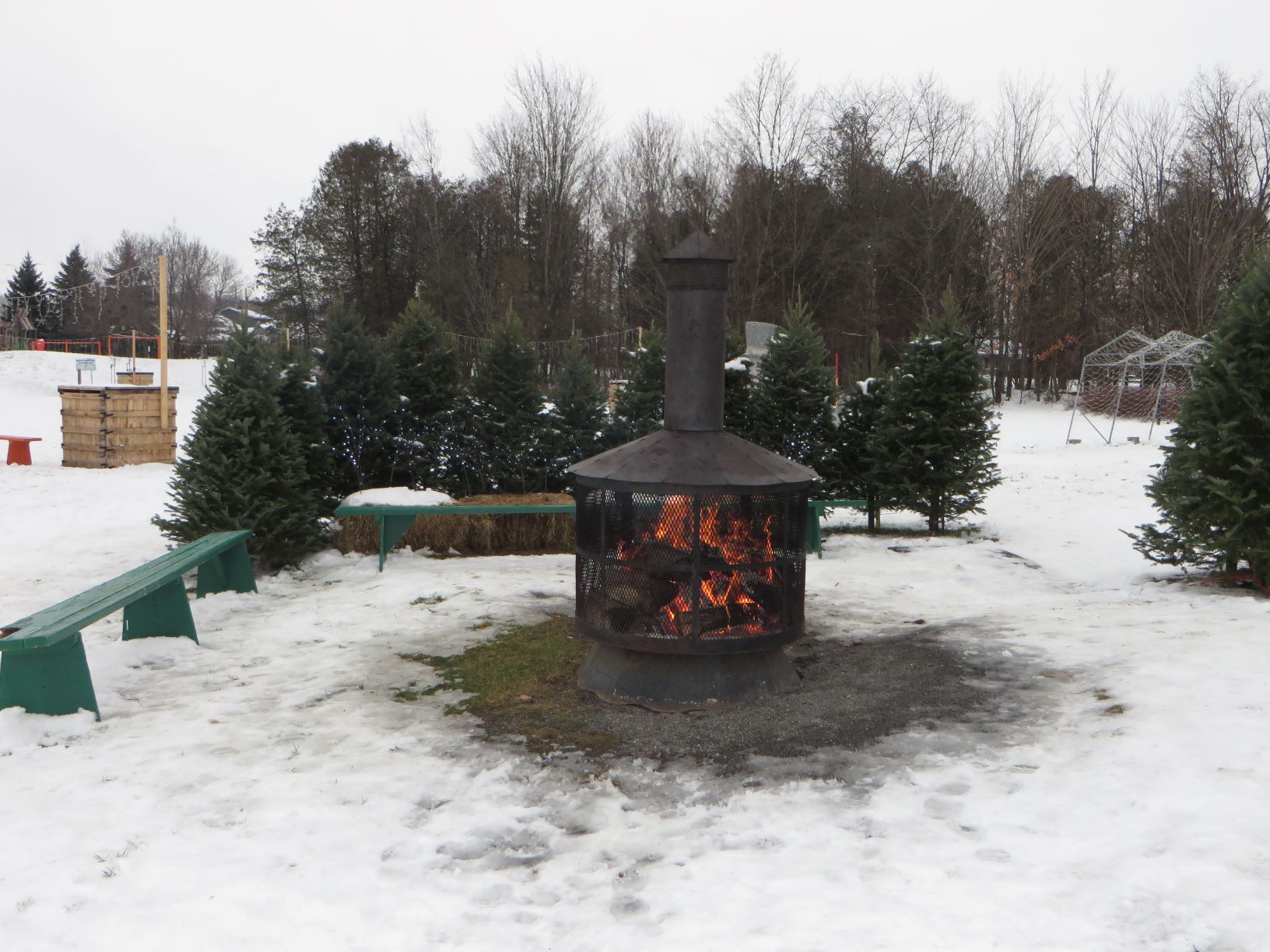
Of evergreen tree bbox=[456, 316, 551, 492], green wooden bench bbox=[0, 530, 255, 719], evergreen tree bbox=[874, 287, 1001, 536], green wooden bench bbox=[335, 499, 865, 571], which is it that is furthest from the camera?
evergreen tree bbox=[456, 316, 551, 492]

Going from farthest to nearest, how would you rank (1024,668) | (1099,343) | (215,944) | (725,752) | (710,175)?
(710,175) → (1099,343) → (1024,668) → (725,752) → (215,944)

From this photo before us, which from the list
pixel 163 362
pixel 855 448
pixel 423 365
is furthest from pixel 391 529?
pixel 163 362

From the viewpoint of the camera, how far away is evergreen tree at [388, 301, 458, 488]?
10750 millimetres

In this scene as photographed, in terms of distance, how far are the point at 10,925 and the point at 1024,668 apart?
16.5ft

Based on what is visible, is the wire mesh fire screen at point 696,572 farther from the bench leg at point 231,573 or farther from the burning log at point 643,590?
the bench leg at point 231,573

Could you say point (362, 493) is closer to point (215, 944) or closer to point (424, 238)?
point (215, 944)

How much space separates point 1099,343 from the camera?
37438mm

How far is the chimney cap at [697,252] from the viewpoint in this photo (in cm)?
560

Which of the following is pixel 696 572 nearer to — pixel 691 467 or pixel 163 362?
pixel 691 467

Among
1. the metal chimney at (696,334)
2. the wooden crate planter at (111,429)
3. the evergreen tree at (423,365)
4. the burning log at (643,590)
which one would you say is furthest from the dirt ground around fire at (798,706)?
the wooden crate planter at (111,429)

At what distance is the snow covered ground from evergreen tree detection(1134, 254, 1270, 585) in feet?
1.89

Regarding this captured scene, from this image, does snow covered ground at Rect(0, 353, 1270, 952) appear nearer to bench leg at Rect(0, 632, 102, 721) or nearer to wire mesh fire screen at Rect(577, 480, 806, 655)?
bench leg at Rect(0, 632, 102, 721)

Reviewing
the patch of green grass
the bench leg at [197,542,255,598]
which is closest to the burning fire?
the patch of green grass

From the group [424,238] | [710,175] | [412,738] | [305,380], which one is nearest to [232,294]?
[424,238]
